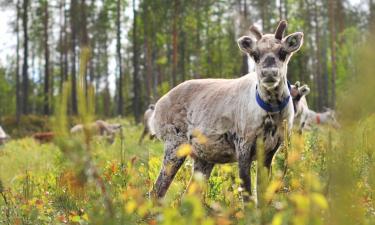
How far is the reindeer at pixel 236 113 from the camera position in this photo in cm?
540

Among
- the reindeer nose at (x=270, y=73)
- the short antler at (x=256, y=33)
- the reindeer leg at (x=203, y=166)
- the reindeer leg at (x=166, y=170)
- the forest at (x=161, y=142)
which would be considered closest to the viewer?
the forest at (x=161, y=142)

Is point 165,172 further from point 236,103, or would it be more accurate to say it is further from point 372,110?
point 372,110

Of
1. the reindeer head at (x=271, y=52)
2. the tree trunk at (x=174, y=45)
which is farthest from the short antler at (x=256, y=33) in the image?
the tree trunk at (x=174, y=45)

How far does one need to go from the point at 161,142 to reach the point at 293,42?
8955mm

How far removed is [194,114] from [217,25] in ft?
140

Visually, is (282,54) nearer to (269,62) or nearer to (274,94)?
(269,62)

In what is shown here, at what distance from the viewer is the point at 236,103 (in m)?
5.98

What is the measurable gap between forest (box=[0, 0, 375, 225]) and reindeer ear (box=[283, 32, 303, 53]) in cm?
73

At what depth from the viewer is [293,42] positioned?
548cm

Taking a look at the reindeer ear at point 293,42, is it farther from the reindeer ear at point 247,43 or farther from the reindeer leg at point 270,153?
the reindeer leg at point 270,153

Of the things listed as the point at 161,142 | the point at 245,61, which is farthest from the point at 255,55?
the point at 245,61

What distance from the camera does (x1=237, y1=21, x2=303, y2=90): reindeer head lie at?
16.6ft

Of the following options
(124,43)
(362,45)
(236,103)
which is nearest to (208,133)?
(236,103)

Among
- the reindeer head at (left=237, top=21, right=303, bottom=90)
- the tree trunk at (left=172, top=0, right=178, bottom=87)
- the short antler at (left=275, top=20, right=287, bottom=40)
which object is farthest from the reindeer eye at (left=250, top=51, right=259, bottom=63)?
the tree trunk at (left=172, top=0, right=178, bottom=87)
